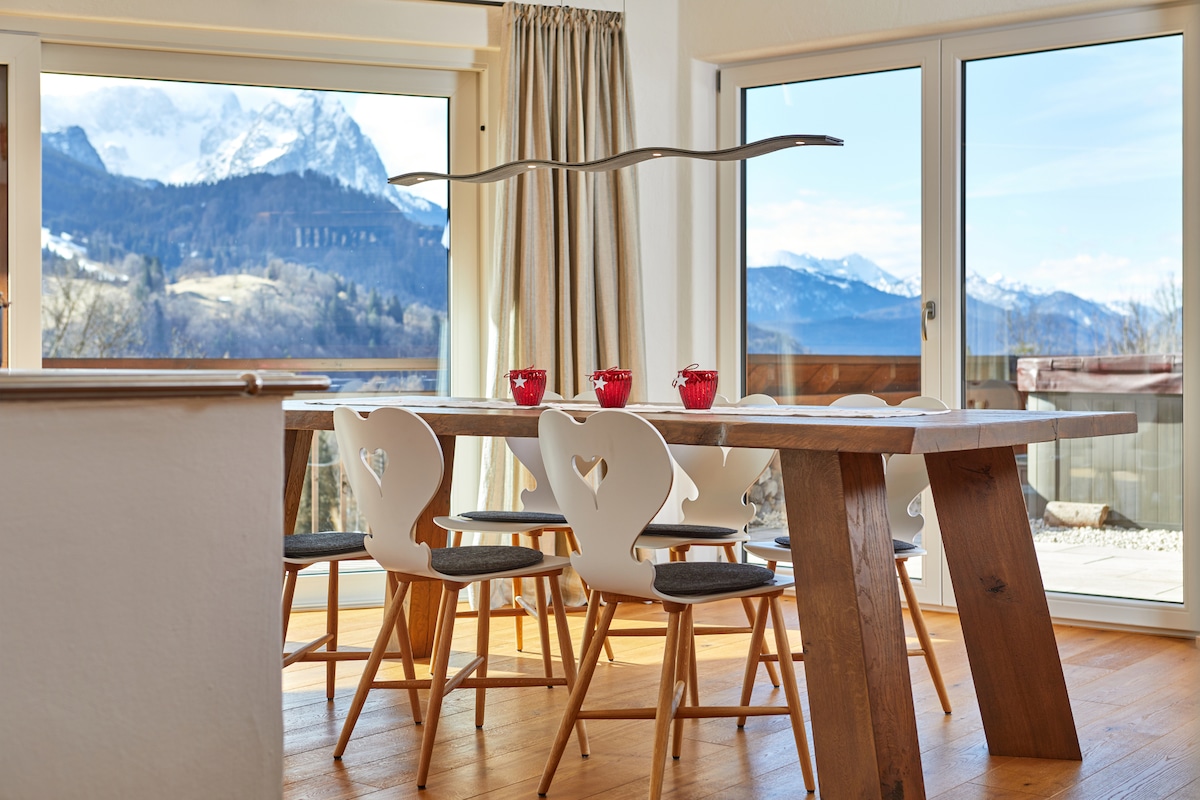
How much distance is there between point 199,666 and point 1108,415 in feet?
6.67

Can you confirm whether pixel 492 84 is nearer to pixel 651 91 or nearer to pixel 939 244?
pixel 651 91

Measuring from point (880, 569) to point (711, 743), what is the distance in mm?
837

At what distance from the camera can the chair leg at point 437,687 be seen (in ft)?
8.32

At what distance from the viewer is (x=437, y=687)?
262 cm

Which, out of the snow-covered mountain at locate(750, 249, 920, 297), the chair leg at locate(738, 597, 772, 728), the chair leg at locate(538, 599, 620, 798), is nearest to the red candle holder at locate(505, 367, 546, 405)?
the chair leg at locate(738, 597, 772, 728)

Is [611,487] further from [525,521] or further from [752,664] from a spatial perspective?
[525,521]

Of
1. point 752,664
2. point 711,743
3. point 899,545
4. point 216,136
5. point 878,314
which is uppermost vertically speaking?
point 216,136

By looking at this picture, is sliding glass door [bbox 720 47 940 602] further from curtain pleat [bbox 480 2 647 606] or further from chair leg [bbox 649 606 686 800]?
chair leg [bbox 649 606 686 800]

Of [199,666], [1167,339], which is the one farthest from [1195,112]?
[199,666]

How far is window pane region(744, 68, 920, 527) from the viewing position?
4.52m

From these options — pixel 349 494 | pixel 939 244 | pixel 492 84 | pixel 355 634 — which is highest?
pixel 492 84

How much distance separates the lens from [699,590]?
236 centimetres

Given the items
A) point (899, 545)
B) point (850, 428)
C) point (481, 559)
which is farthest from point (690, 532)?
point (850, 428)

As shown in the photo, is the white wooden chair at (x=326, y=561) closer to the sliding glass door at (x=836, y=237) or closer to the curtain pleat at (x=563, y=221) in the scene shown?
the curtain pleat at (x=563, y=221)
